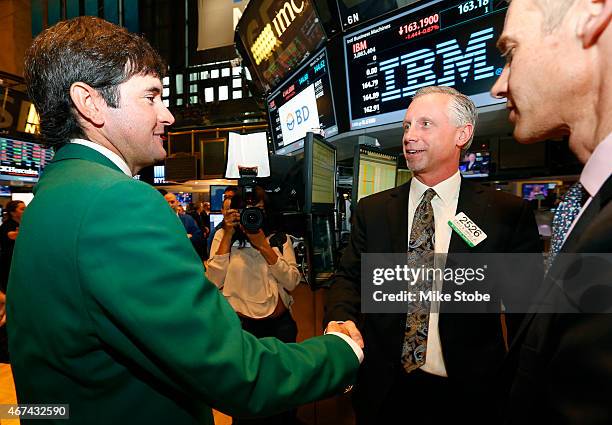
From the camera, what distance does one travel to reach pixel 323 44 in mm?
3080

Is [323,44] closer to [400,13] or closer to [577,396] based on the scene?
[400,13]

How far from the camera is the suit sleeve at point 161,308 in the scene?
2.29 feet

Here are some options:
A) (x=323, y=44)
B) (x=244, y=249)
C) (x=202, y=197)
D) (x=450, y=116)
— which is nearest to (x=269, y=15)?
(x=323, y=44)

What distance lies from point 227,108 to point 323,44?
10.4 metres

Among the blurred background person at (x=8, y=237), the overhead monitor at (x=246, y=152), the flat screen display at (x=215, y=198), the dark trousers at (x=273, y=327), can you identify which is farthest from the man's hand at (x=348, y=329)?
the flat screen display at (x=215, y=198)

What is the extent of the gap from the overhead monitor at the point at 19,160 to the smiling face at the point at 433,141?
6.36 m

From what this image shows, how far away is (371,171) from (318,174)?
0.66 meters

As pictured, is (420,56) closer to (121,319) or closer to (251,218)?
(251,218)

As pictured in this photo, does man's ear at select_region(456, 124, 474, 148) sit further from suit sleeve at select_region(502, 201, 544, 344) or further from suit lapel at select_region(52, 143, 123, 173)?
suit lapel at select_region(52, 143, 123, 173)

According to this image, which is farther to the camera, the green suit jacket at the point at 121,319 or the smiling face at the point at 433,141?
the smiling face at the point at 433,141

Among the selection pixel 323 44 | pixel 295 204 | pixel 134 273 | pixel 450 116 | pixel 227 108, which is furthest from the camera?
pixel 227 108

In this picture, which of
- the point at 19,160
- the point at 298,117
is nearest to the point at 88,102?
the point at 298,117

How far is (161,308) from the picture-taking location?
0.71m

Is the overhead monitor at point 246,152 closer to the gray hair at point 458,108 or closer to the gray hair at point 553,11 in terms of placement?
the gray hair at point 458,108
